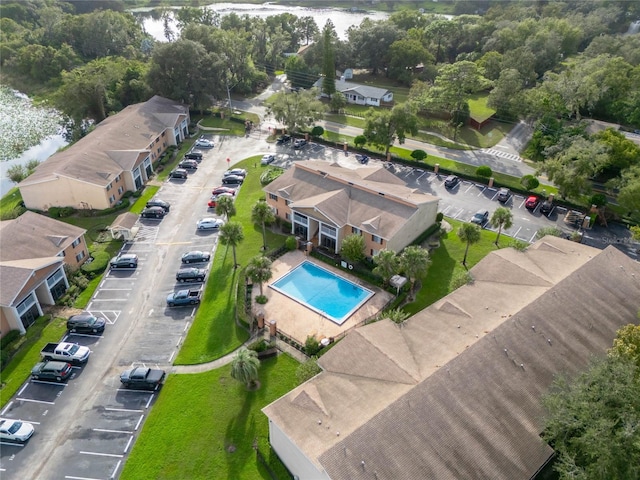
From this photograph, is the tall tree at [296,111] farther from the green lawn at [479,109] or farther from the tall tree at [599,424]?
the tall tree at [599,424]

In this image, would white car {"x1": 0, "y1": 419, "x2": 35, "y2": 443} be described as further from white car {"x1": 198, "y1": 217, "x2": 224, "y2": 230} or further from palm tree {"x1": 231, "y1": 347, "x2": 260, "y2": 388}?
white car {"x1": 198, "y1": 217, "x2": 224, "y2": 230}

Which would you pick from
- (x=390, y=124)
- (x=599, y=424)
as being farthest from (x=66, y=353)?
(x=390, y=124)

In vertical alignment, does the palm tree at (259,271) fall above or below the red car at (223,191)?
above

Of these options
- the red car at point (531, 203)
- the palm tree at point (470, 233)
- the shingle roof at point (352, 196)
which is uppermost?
the shingle roof at point (352, 196)

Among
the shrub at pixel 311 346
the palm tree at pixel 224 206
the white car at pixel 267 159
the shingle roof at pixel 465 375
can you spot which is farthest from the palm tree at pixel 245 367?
the white car at pixel 267 159

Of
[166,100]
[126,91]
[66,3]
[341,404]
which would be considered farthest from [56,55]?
[341,404]

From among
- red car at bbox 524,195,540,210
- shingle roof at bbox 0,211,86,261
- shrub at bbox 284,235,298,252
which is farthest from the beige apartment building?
shingle roof at bbox 0,211,86,261

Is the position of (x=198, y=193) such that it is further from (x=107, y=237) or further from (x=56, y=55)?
(x=56, y=55)
